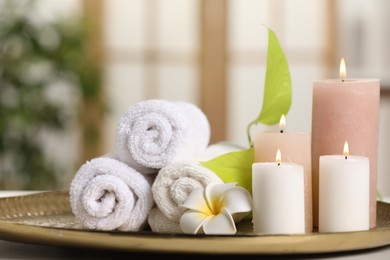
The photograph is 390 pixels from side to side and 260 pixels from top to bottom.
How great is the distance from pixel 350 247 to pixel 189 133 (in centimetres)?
23

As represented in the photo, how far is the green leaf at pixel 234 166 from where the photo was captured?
0.88 m

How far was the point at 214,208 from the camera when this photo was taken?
0.83 metres

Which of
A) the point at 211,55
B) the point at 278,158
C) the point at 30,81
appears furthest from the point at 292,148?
the point at 211,55

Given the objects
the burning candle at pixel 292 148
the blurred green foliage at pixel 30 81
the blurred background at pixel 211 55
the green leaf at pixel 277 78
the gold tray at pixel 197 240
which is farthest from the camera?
the blurred background at pixel 211 55

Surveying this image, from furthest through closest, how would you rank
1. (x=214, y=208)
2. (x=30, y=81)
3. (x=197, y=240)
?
(x=30, y=81)
(x=214, y=208)
(x=197, y=240)

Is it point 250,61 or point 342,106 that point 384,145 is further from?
point 342,106

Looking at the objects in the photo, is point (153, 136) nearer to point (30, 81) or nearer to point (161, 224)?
point (161, 224)

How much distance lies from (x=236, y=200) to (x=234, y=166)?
8cm

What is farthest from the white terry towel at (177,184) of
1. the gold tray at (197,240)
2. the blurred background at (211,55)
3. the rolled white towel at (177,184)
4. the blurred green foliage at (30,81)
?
the blurred background at (211,55)

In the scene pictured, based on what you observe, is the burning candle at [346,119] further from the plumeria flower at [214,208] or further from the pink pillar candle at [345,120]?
the plumeria flower at [214,208]

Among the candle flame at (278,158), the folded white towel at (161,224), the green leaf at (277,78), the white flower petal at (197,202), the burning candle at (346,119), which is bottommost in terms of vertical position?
the folded white towel at (161,224)

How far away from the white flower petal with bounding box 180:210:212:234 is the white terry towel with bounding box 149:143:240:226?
3 centimetres

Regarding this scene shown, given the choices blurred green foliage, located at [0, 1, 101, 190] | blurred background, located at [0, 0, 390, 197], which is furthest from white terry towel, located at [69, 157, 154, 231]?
blurred background, located at [0, 0, 390, 197]

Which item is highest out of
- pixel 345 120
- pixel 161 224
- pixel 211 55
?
pixel 211 55
